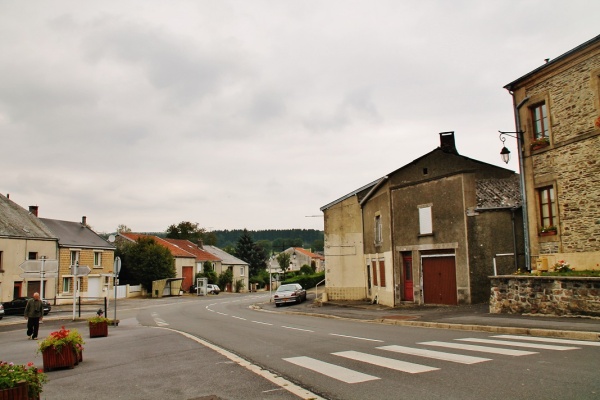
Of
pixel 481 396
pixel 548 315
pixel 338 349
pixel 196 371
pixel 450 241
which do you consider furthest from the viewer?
pixel 450 241

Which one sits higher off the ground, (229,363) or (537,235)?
(537,235)

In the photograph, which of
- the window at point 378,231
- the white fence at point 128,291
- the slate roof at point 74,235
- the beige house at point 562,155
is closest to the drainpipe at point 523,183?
the beige house at point 562,155

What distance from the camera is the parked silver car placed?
3394cm

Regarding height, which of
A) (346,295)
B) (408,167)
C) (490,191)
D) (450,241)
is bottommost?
(346,295)

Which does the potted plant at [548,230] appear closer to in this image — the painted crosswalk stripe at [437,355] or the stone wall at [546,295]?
the stone wall at [546,295]

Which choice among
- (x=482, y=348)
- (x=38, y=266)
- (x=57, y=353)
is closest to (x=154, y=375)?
(x=57, y=353)

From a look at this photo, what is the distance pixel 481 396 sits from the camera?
20.6 ft

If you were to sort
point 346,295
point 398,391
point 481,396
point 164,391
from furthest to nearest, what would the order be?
point 346,295, point 164,391, point 398,391, point 481,396

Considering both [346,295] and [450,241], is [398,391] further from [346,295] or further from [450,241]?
[346,295]

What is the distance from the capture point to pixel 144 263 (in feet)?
177

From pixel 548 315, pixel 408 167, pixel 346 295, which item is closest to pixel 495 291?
pixel 548 315

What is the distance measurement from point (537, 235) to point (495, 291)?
3559 mm

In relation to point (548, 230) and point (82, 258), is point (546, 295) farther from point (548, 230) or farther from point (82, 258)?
point (82, 258)

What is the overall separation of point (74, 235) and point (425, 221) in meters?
37.9
